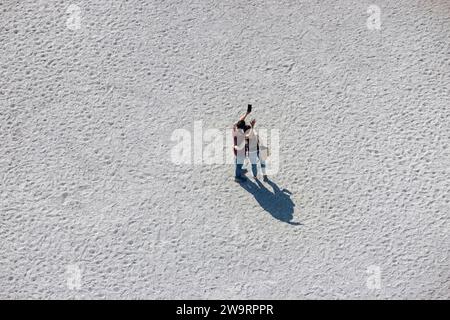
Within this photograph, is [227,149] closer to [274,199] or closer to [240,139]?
[240,139]

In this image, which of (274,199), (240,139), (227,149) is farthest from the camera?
(227,149)

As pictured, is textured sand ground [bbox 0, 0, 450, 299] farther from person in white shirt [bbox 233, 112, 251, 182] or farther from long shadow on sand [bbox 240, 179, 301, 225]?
person in white shirt [bbox 233, 112, 251, 182]

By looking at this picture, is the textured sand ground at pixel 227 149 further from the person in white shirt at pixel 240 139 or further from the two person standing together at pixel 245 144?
the person in white shirt at pixel 240 139

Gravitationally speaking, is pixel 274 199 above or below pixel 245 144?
below

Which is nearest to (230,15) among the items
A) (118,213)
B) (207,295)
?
(118,213)

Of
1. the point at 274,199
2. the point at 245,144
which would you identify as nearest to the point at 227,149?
the point at 245,144

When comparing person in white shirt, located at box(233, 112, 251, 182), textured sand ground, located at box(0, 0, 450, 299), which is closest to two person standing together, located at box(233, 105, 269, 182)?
person in white shirt, located at box(233, 112, 251, 182)
